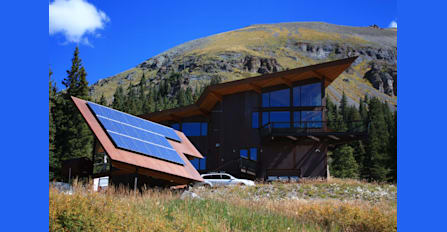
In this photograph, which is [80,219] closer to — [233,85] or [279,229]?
[279,229]

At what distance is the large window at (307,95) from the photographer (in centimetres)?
2769

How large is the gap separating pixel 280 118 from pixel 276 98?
1.37 m

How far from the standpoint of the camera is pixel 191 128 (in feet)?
101

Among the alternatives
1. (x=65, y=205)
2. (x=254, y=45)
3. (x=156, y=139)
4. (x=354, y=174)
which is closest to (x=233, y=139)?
→ (x=156, y=139)

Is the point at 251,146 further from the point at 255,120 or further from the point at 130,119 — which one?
the point at 130,119

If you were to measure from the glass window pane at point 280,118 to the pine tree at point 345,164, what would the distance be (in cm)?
2656

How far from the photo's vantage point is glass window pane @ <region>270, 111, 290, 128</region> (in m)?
27.6

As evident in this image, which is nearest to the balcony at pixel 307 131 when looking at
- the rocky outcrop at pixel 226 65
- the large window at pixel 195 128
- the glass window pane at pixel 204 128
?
the glass window pane at pixel 204 128

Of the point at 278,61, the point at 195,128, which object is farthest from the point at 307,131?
the point at 278,61

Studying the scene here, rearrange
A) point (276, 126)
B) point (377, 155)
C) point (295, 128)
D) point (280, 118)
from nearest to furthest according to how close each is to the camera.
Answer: point (295, 128)
point (276, 126)
point (280, 118)
point (377, 155)

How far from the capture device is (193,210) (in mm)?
9922

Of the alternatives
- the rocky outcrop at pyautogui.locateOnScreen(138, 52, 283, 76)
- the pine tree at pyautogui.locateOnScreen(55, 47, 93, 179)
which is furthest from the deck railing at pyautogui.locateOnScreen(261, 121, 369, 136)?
the rocky outcrop at pyautogui.locateOnScreen(138, 52, 283, 76)

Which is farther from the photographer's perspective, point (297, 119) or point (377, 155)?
point (377, 155)

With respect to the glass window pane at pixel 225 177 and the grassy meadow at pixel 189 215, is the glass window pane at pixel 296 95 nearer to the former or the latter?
the glass window pane at pixel 225 177
